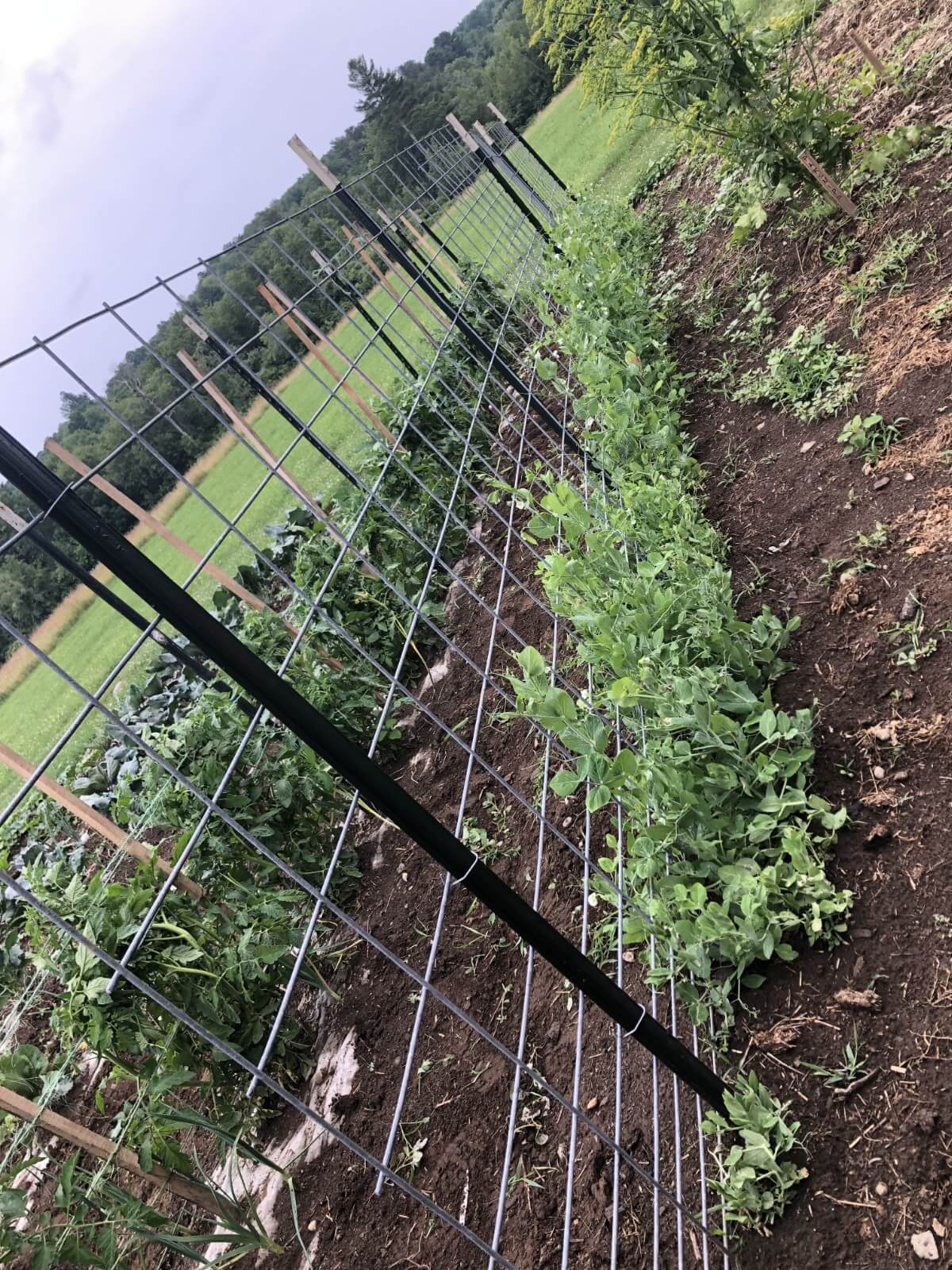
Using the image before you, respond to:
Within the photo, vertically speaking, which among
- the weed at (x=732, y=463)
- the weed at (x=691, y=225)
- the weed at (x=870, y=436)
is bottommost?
the weed at (x=870, y=436)

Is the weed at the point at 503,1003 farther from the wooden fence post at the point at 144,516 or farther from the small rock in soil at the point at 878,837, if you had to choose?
the wooden fence post at the point at 144,516

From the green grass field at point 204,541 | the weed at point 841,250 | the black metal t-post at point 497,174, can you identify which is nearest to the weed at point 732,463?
the weed at point 841,250

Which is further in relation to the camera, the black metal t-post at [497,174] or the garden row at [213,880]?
the black metal t-post at [497,174]

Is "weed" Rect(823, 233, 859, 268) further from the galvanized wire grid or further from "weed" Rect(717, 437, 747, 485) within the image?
the galvanized wire grid

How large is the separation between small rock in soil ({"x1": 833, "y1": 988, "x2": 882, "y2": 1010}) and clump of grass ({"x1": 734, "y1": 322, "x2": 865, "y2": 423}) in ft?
6.77

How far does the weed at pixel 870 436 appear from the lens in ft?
8.00

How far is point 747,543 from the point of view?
264cm

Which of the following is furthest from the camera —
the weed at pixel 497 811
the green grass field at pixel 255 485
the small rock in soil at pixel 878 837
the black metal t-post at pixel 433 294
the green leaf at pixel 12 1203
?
the green grass field at pixel 255 485

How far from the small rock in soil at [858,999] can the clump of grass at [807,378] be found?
2.06 m

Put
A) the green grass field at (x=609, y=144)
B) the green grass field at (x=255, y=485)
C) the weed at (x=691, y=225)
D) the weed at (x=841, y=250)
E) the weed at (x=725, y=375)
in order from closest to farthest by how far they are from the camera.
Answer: the weed at (x=841, y=250)
the weed at (x=725, y=375)
the weed at (x=691, y=225)
the green grass field at (x=609, y=144)
the green grass field at (x=255, y=485)

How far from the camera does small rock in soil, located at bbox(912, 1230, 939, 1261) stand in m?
1.17

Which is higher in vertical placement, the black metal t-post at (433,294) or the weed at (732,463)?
the black metal t-post at (433,294)

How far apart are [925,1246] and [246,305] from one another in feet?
10.1

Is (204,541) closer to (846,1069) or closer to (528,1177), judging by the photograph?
(528,1177)
